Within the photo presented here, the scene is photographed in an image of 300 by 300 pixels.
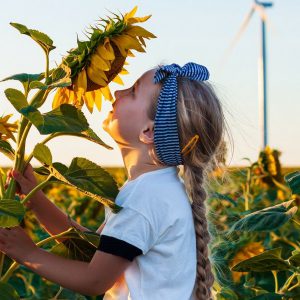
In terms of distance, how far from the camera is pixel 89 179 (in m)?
1.89

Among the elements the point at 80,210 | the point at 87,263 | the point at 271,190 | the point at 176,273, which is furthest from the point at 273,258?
the point at 80,210

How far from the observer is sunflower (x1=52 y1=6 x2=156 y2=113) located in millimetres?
1874

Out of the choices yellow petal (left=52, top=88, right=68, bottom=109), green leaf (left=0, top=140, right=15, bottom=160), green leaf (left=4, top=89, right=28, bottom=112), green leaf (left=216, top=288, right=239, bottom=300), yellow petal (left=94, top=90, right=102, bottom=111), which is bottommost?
green leaf (left=216, top=288, right=239, bottom=300)

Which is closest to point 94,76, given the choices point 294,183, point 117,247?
point 117,247

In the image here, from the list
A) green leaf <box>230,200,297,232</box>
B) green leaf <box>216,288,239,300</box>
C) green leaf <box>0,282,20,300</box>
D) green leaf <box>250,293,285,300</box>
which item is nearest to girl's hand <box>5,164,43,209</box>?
green leaf <box>0,282,20,300</box>

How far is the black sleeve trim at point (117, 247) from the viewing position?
1.98 meters

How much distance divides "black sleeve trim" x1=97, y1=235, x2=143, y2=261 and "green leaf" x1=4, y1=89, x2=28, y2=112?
0.35 metres

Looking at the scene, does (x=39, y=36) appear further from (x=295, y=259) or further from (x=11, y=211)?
(x=295, y=259)

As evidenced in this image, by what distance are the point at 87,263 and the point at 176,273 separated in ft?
0.66

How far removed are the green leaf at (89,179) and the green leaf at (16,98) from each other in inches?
5.5

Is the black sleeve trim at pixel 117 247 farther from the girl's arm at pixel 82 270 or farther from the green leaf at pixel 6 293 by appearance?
the green leaf at pixel 6 293

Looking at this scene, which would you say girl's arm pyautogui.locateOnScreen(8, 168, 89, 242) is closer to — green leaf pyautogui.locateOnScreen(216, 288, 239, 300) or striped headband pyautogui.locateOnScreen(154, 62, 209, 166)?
striped headband pyautogui.locateOnScreen(154, 62, 209, 166)

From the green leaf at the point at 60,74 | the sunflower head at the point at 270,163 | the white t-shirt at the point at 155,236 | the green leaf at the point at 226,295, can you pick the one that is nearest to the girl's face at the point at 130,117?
the white t-shirt at the point at 155,236

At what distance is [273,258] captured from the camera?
238 centimetres
